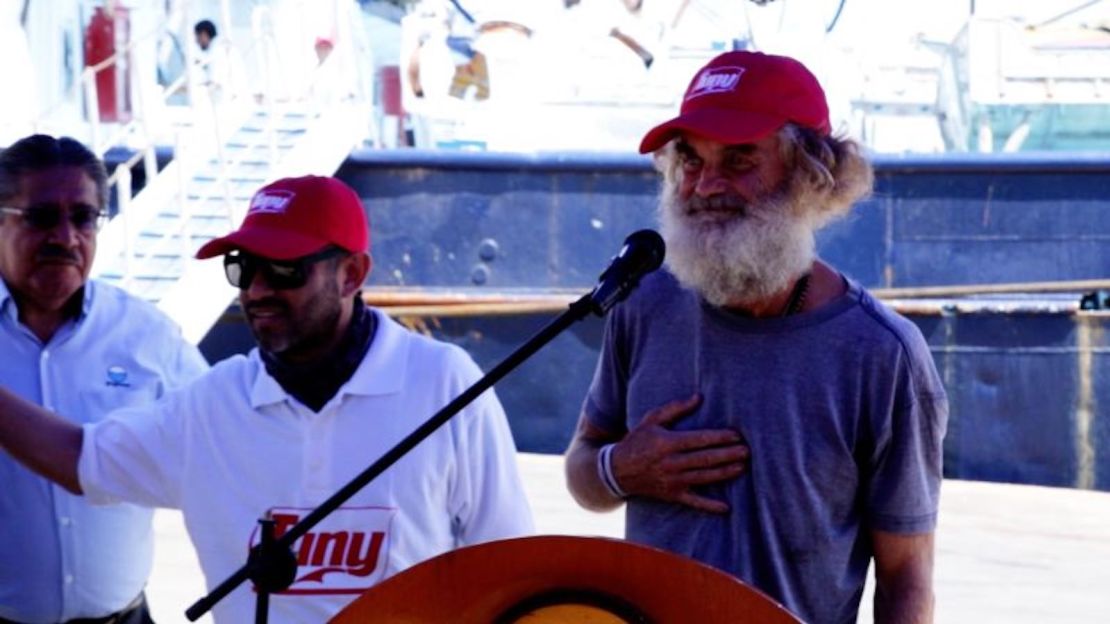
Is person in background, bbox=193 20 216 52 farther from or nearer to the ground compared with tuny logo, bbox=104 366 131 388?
farther from the ground

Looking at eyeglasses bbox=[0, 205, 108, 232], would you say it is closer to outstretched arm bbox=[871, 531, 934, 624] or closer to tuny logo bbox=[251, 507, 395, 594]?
tuny logo bbox=[251, 507, 395, 594]

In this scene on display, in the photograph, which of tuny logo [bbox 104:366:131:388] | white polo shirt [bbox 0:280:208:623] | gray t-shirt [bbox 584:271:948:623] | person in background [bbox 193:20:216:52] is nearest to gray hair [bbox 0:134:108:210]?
white polo shirt [bbox 0:280:208:623]

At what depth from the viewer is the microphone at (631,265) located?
2342 millimetres

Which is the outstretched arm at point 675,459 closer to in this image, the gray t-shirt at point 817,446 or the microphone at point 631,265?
the gray t-shirt at point 817,446

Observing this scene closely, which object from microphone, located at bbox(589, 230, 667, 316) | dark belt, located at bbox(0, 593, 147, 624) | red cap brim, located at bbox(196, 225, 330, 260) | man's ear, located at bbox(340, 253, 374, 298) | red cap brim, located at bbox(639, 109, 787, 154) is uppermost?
red cap brim, located at bbox(639, 109, 787, 154)

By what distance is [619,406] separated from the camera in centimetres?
288

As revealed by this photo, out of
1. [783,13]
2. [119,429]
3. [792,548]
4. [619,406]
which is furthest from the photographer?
[783,13]

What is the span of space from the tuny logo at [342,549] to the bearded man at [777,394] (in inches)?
14.3

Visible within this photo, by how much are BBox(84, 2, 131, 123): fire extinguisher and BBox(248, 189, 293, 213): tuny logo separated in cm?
811

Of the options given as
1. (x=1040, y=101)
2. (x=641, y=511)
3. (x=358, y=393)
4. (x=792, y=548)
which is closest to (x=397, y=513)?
(x=358, y=393)

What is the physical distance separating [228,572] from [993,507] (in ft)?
23.2

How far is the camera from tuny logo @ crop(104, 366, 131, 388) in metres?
3.52

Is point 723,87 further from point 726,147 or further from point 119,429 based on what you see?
point 119,429

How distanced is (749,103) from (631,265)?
42 cm
